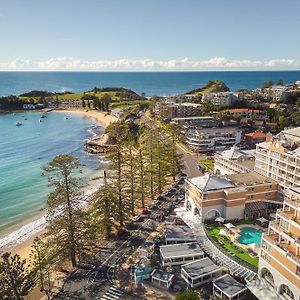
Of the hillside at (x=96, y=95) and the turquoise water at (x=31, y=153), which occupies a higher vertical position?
the hillside at (x=96, y=95)

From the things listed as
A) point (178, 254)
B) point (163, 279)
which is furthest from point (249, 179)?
point (163, 279)

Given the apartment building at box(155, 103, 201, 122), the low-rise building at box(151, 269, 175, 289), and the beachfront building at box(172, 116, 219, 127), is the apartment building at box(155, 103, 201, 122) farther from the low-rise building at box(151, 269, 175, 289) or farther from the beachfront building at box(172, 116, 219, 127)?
the low-rise building at box(151, 269, 175, 289)

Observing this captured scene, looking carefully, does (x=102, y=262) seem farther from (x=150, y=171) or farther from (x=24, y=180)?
(x=24, y=180)

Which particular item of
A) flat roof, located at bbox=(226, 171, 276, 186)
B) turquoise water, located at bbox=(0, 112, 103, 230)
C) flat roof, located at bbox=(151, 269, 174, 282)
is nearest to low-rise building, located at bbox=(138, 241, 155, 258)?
flat roof, located at bbox=(151, 269, 174, 282)

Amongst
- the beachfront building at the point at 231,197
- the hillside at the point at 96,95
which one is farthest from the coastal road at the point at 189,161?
the hillside at the point at 96,95

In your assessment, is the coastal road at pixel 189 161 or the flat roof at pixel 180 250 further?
the coastal road at pixel 189 161

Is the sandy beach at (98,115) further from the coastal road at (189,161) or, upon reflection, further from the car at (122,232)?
the car at (122,232)
